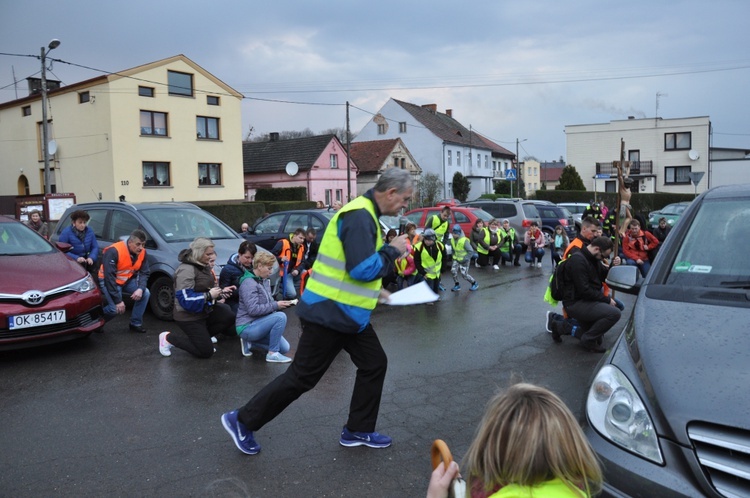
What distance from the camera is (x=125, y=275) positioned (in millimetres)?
8234

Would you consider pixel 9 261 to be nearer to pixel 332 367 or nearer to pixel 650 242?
pixel 332 367

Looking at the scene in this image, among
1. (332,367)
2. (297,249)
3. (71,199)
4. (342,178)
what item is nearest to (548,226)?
(297,249)

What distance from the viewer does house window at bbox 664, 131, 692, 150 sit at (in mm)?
55500

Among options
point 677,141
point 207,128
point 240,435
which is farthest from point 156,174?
point 677,141

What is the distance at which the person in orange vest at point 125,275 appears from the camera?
8141 mm

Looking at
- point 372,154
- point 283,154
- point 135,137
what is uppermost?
point 372,154

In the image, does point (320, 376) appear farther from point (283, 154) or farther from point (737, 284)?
point (283, 154)

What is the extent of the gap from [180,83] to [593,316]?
111ft

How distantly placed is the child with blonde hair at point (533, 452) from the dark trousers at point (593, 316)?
556 cm

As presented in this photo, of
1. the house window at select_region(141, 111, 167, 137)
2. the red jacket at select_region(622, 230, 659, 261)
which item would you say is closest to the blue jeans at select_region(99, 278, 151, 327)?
the red jacket at select_region(622, 230, 659, 261)

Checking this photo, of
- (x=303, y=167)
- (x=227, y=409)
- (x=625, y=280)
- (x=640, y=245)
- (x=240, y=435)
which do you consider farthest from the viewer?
(x=303, y=167)

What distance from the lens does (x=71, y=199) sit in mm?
19750

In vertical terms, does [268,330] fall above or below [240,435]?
above

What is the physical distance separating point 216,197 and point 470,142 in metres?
33.6
